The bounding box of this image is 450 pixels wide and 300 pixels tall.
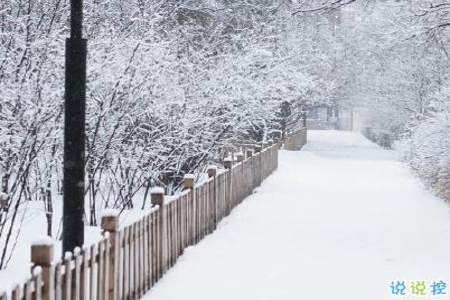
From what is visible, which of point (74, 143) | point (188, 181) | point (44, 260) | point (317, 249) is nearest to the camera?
point (44, 260)

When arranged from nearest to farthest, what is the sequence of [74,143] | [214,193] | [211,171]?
[74,143] → [211,171] → [214,193]

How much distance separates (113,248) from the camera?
18.1ft

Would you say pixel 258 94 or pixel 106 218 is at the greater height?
pixel 258 94

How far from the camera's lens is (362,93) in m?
50.7

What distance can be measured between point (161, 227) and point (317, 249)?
290cm

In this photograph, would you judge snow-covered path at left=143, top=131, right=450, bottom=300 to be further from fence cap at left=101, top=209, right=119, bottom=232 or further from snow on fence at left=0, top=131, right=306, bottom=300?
fence cap at left=101, top=209, right=119, bottom=232

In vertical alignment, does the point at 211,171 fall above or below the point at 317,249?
above

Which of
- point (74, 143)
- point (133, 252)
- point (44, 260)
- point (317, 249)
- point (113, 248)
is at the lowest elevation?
point (317, 249)

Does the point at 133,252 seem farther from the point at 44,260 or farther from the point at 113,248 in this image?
the point at 44,260

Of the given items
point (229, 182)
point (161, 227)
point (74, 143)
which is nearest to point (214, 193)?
point (229, 182)

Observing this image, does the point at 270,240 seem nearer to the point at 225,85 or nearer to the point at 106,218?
the point at 106,218

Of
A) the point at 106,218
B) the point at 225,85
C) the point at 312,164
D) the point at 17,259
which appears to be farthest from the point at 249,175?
the point at 312,164

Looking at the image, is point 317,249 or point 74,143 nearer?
point 74,143

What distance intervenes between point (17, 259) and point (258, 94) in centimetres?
1186
